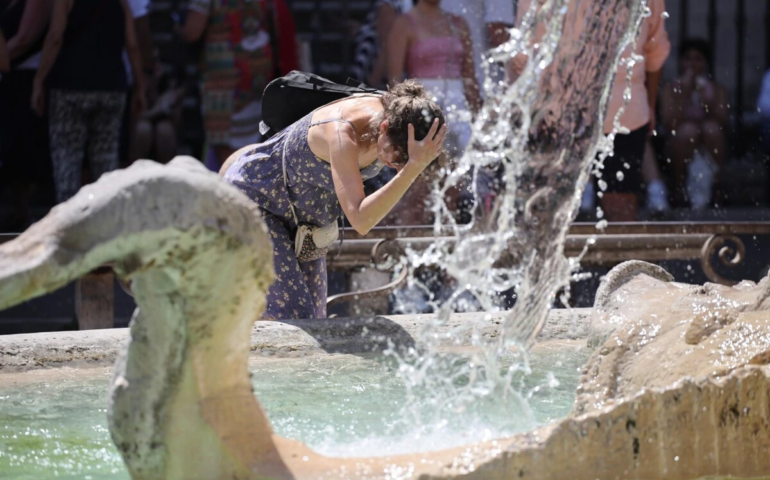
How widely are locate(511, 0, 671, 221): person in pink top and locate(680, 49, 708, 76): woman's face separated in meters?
2.79

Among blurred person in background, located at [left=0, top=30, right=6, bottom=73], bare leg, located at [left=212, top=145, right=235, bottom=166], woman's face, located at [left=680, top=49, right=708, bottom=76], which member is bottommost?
bare leg, located at [left=212, top=145, right=235, bottom=166]

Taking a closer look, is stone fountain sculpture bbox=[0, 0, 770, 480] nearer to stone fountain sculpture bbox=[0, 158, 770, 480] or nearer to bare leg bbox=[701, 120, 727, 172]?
stone fountain sculpture bbox=[0, 158, 770, 480]

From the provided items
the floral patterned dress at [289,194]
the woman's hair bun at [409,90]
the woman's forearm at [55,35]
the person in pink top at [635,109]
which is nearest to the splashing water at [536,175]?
the woman's hair bun at [409,90]

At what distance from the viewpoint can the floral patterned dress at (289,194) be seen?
3543 mm

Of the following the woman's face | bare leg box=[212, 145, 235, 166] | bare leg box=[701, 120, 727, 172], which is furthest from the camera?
bare leg box=[701, 120, 727, 172]

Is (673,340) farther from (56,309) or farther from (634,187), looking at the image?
(56,309)

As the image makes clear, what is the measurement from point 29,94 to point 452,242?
3.06 meters

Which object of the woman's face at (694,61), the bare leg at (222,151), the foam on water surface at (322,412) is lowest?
the foam on water surface at (322,412)

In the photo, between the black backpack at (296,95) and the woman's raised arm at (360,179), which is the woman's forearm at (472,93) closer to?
the black backpack at (296,95)

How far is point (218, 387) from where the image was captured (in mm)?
1921

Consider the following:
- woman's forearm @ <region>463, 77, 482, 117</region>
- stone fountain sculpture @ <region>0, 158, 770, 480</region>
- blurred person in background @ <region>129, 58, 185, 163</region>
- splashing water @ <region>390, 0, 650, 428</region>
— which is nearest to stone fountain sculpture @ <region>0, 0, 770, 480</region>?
stone fountain sculpture @ <region>0, 158, 770, 480</region>

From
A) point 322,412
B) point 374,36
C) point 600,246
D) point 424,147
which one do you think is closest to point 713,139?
point 374,36

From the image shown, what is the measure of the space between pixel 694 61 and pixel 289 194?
573 cm

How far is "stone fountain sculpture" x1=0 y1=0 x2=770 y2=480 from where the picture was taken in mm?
1742
